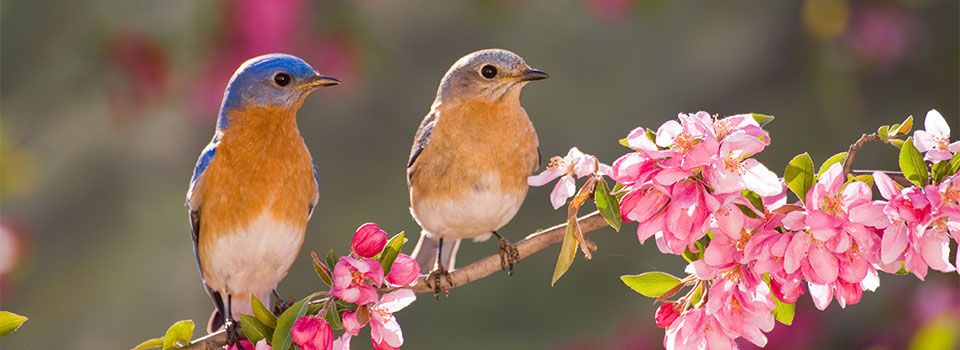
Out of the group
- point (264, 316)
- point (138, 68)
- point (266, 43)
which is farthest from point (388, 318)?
point (138, 68)

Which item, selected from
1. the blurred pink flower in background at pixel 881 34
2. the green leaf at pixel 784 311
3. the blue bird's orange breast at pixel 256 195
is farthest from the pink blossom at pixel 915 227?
the blurred pink flower in background at pixel 881 34

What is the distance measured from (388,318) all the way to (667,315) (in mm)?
423

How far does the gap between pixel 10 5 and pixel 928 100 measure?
445cm

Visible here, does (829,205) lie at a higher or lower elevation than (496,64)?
lower

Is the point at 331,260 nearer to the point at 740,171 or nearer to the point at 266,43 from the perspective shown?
the point at 740,171

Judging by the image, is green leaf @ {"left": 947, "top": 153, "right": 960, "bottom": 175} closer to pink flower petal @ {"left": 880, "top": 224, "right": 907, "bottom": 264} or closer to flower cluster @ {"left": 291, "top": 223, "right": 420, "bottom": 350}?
pink flower petal @ {"left": 880, "top": 224, "right": 907, "bottom": 264}

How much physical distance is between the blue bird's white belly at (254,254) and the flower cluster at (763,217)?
0.80 metres

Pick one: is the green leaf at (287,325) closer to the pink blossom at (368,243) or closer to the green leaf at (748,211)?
the pink blossom at (368,243)

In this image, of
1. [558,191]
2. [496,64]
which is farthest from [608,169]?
[496,64]

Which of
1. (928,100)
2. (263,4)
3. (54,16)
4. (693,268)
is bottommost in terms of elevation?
(928,100)

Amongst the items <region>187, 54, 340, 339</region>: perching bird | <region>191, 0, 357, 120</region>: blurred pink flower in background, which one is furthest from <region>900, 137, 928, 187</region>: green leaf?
<region>191, 0, 357, 120</region>: blurred pink flower in background

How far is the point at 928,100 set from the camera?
459cm

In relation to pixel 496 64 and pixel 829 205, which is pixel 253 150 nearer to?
pixel 496 64

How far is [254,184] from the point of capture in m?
1.88
